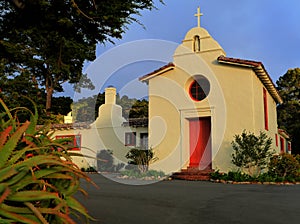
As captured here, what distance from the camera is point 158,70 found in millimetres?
16406

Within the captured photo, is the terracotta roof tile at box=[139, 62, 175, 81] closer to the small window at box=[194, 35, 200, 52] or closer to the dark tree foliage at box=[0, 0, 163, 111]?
the small window at box=[194, 35, 200, 52]

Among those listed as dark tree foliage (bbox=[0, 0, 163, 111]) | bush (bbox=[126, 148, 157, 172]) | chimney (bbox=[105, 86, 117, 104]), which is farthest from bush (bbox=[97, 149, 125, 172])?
dark tree foliage (bbox=[0, 0, 163, 111])

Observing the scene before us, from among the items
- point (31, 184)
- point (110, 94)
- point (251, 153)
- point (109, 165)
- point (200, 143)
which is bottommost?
point (109, 165)

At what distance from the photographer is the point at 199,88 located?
620 inches

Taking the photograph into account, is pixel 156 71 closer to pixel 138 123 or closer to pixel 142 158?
pixel 138 123

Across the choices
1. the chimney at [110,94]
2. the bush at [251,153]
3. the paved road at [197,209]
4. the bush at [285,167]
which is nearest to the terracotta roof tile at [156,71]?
the bush at [251,153]

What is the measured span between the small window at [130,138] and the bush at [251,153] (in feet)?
25.3

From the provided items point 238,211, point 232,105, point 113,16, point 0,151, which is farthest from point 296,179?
point 0,151

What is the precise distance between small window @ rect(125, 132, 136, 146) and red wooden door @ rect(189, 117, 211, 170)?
5300 mm

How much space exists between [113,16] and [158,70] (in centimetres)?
1177

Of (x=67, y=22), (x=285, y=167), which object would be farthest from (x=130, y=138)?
(x=67, y=22)

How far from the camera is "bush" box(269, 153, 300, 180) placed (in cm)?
1307

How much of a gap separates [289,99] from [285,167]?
29204 mm

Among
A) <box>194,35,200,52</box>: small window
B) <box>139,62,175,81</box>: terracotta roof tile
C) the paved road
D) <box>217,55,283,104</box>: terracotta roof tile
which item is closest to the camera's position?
the paved road
